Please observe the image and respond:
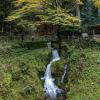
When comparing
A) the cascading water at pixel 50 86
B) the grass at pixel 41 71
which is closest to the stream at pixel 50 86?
the cascading water at pixel 50 86

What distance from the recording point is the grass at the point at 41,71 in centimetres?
1958

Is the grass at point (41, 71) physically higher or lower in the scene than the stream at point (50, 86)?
higher

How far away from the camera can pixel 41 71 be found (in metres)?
23.0

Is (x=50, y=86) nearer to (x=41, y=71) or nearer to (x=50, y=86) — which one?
(x=50, y=86)

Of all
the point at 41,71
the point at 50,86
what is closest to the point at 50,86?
the point at 50,86

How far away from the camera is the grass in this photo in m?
19.6

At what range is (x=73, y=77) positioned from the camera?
21.5 metres

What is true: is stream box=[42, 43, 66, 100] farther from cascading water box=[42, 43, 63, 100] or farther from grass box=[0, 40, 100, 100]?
grass box=[0, 40, 100, 100]

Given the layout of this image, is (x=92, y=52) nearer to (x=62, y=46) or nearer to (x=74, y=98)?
(x=62, y=46)

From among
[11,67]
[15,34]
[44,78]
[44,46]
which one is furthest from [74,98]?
[15,34]

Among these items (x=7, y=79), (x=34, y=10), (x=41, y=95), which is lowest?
(x=41, y=95)

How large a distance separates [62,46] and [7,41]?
6563 mm

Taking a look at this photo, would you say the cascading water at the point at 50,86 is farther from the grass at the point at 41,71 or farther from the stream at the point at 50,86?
the grass at the point at 41,71

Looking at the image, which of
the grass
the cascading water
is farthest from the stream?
the grass
